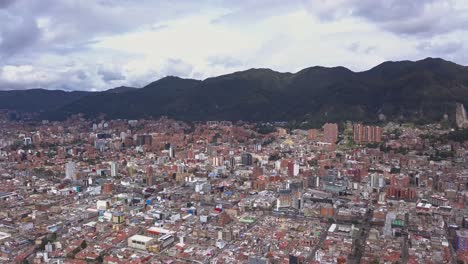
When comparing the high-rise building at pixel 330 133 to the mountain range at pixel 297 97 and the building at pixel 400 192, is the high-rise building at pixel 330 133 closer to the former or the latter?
the mountain range at pixel 297 97

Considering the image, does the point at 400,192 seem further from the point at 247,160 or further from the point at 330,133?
the point at 330,133

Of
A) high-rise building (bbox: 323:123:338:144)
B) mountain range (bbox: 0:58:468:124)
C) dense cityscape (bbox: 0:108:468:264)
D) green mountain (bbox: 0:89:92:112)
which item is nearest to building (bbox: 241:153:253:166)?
dense cityscape (bbox: 0:108:468:264)

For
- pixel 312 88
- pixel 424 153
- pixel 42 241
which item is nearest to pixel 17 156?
pixel 42 241

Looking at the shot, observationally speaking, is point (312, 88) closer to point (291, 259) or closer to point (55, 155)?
point (55, 155)

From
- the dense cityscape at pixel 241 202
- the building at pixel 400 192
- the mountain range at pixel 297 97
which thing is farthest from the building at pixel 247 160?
the mountain range at pixel 297 97

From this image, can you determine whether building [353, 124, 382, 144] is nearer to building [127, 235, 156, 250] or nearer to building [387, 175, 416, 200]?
building [387, 175, 416, 200]

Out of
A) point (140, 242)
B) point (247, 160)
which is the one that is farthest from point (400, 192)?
point (140, 242)

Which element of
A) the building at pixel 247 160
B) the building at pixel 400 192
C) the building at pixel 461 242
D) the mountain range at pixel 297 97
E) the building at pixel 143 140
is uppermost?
the mountain range at pixel 297 97
